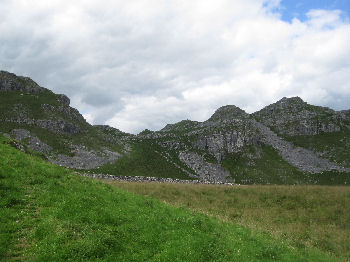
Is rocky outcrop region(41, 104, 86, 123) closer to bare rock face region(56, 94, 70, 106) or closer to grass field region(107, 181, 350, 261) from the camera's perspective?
bare rock face region(56, 94, 70, 106)

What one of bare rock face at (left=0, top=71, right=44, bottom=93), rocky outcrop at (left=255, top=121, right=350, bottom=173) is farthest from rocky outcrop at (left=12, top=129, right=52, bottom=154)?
rocky outcrop at (left=255, top=121, right=350, bottom=173)

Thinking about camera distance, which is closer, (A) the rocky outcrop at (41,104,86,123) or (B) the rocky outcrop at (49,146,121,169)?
(B) the rocky outcrop at (49,146,121,169)

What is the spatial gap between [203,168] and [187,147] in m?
26.7

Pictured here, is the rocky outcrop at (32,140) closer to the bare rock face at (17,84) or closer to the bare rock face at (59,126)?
the bare rock face at (59,126)

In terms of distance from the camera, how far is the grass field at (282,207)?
28531mm

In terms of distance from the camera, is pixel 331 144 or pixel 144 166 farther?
pixel 331 144

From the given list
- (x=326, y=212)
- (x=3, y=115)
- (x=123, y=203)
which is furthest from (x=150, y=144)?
(x=123, y=203)

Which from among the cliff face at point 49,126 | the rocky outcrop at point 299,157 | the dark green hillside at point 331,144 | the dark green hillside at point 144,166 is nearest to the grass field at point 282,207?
the dark green hillside at point 144,166

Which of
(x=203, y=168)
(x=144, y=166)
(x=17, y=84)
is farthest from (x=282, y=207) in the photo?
(x=17, y=84)

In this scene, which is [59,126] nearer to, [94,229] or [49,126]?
[49,126]

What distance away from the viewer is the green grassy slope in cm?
1305

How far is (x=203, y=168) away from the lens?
481 feet

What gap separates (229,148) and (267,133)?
145ft

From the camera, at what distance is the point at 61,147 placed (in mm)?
119812
